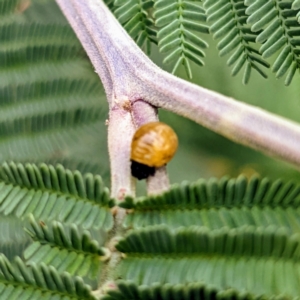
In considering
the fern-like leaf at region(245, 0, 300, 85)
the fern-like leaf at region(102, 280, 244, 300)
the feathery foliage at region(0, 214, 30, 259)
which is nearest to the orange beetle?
the fern-like leaf at region(102, 280, 244, 300)

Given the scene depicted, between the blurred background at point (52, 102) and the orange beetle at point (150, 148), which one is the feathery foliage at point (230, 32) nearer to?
the orange beetle at point (150, 148)

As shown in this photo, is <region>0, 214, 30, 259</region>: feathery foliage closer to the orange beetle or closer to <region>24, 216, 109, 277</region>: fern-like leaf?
<region>24, 216, 109, 277</region>: fern-like leaf

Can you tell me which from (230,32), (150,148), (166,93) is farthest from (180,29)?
(150,148)

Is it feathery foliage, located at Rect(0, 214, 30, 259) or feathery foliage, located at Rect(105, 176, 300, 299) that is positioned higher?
feathery foliage, located at Rect(105, 176, 300, 299)

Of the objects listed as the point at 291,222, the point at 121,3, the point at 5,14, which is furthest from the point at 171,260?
the point at 5,14

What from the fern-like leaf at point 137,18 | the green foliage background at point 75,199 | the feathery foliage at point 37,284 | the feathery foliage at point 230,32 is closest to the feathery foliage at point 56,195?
the green foliage background at point 75,199

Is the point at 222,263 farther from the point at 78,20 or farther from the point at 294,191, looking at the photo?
the point at 78,20
